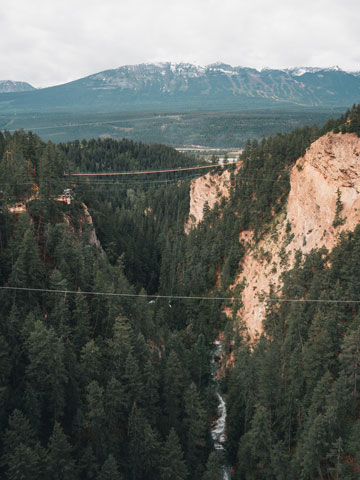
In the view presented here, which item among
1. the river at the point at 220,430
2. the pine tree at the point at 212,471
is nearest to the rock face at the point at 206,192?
the river at the point at 220,430

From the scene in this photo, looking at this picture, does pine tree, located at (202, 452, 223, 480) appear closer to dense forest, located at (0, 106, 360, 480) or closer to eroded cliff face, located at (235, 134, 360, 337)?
dense forest, located at (0, 106, 360, 480)

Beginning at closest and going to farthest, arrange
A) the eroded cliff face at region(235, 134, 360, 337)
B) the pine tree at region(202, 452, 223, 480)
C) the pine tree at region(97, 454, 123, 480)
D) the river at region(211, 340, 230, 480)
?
1. the pine tree at region(97, 454, 123, 480)
2. the pine tree at region(202, 452, 223, 480)
3. the river at region(211, 340, 230, 480)
4. the eroded cliff face at region(235, 134, 360, 337)

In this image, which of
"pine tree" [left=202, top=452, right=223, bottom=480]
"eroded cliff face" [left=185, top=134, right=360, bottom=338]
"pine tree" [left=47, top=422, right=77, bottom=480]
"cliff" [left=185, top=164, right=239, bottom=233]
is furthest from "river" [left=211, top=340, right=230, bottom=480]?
"cliff" [left=185, top=164, right=239, bottom=233]

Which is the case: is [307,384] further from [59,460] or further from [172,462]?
[59,460]

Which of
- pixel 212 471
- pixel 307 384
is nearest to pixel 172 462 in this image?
pixel 212 471

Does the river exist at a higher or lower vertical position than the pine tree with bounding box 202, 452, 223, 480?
lower

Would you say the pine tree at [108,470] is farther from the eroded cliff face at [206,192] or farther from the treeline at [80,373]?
the eroded cliff face at [206,192]

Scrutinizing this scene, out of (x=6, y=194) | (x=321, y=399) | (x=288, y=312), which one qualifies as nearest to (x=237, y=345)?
(x=288, y=312)

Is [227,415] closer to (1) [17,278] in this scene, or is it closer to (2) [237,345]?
(2) [237,345]

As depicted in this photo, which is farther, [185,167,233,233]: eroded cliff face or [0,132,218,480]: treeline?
[185,167,233,233]: eroded cliff face
